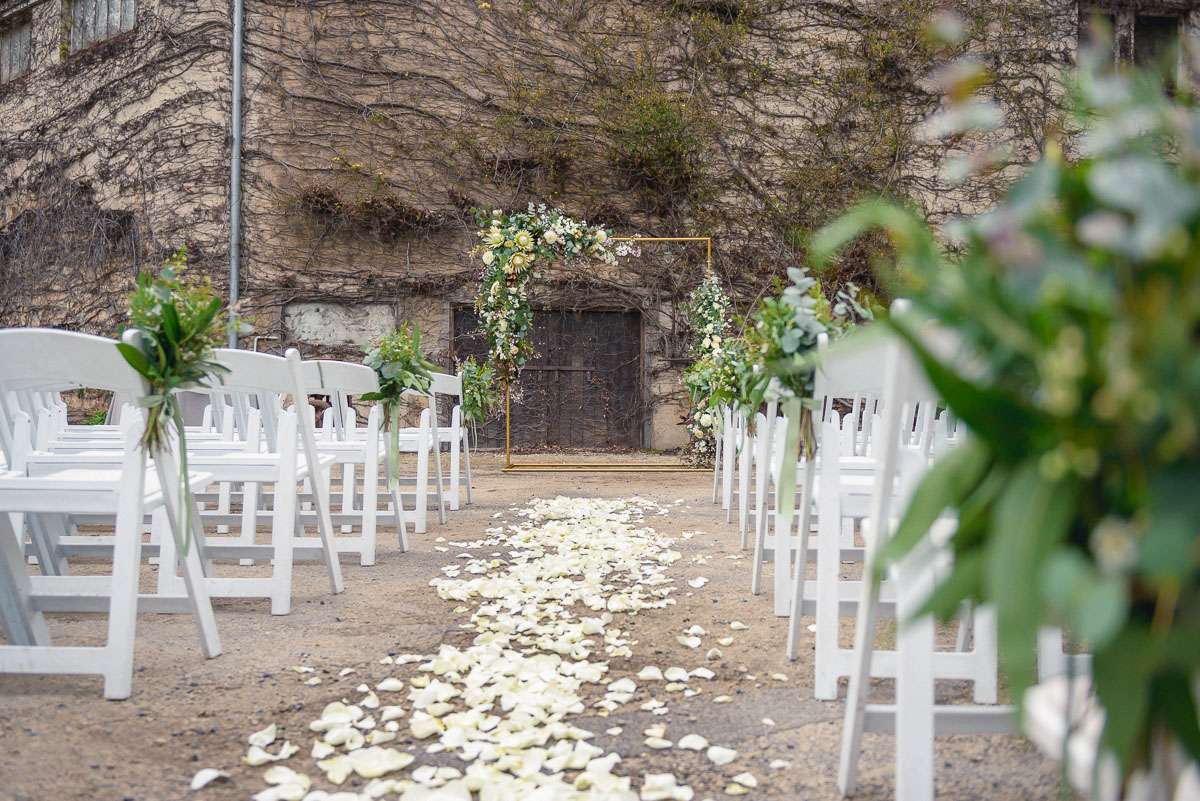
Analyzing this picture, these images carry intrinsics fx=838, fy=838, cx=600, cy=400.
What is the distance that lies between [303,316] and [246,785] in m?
7.39

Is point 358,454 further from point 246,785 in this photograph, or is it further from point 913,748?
point 913,748

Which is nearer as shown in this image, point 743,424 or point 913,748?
point 913,748

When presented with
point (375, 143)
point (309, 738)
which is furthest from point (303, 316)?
point (309, 738)

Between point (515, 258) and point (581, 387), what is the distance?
2503 millimetres

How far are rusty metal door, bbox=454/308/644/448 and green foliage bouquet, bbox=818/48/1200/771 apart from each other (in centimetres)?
806

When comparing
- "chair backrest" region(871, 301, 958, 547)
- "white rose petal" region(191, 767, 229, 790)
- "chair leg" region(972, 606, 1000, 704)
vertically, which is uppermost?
"chair backrest" region(871, 301, 958, 547)

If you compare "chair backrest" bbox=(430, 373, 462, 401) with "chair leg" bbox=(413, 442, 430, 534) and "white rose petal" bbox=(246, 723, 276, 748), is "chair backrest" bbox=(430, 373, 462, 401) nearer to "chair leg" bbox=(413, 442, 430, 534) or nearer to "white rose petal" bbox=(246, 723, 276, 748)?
"chair leg" bbox=(413, 442, 430, 534)

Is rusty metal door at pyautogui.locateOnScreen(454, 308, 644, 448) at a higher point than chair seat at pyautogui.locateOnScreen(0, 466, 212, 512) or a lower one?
higher

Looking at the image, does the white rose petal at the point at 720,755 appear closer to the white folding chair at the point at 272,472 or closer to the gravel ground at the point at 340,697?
the gravel ground at the point at 340,697

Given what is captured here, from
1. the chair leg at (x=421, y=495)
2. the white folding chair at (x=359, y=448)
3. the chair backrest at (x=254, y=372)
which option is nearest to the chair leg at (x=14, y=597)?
the chair backrest at (x=254, y=372)

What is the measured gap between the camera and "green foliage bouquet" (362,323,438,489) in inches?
137

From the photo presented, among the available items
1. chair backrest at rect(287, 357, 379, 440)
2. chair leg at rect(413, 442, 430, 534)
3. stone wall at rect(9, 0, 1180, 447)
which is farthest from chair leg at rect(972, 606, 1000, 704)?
stone wall at rect(9, 0, 1180, 447)

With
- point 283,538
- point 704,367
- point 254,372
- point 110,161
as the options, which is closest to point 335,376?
point 254,372

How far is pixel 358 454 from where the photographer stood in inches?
133
